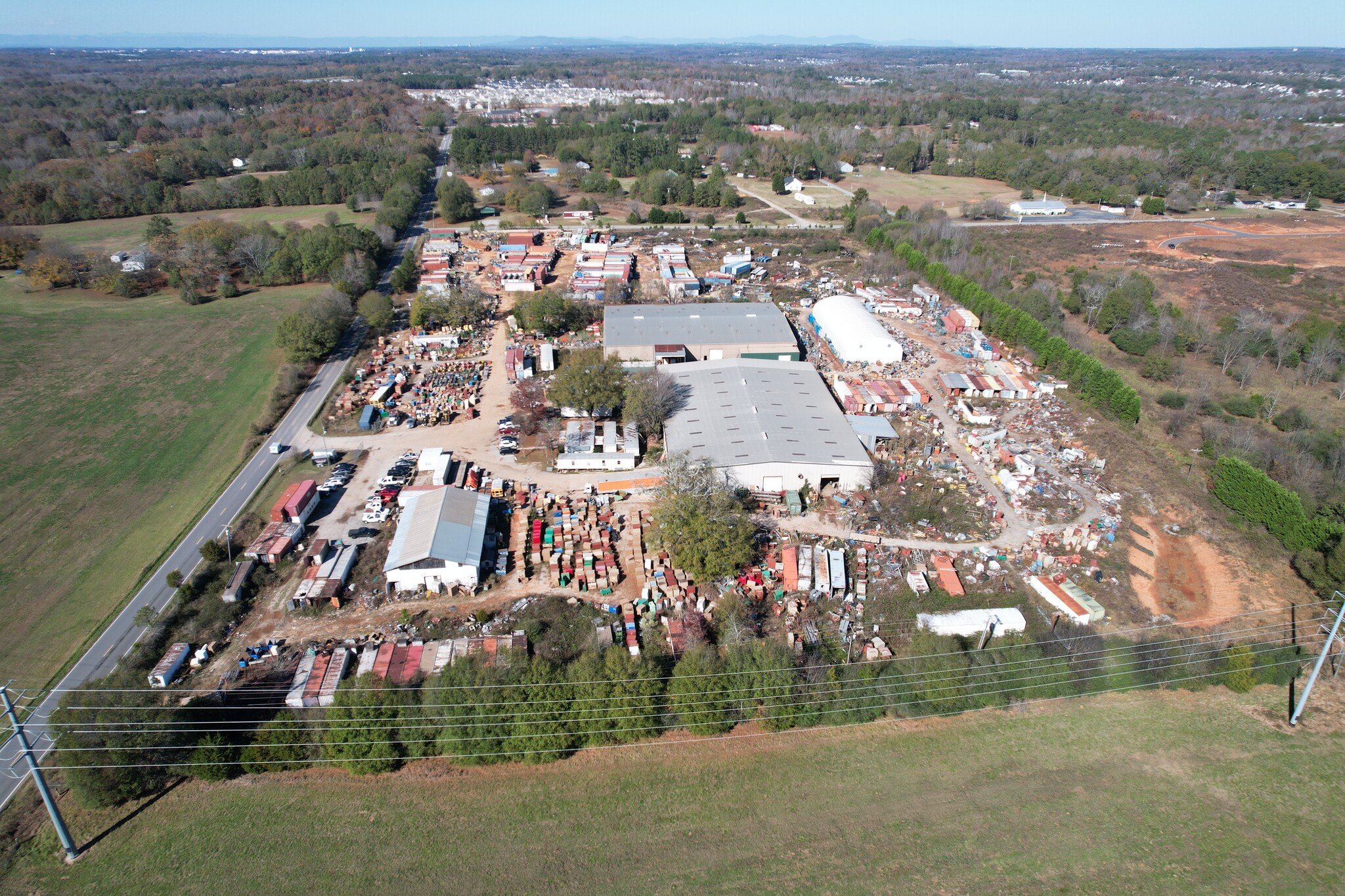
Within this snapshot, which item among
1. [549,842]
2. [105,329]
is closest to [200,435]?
[105,329]

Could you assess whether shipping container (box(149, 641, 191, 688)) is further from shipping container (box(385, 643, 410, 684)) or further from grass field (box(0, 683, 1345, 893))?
shipping container (box(385, 643, 410, 684))

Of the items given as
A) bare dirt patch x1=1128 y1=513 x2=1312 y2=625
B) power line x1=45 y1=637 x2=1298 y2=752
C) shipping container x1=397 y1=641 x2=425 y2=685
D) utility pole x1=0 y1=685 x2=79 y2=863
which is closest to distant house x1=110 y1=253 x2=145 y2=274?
shipping container x1=397 y1=641 x2=425 y2=685

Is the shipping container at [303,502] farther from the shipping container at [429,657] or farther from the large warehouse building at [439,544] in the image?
the shipping container at [429,657]

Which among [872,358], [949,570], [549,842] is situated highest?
[872,358]

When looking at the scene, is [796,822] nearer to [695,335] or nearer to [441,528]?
[441,528]

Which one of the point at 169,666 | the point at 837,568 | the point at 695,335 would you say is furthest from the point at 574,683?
the point at 695,335

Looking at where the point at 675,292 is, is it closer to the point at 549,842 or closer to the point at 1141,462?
the point at 1141,462
